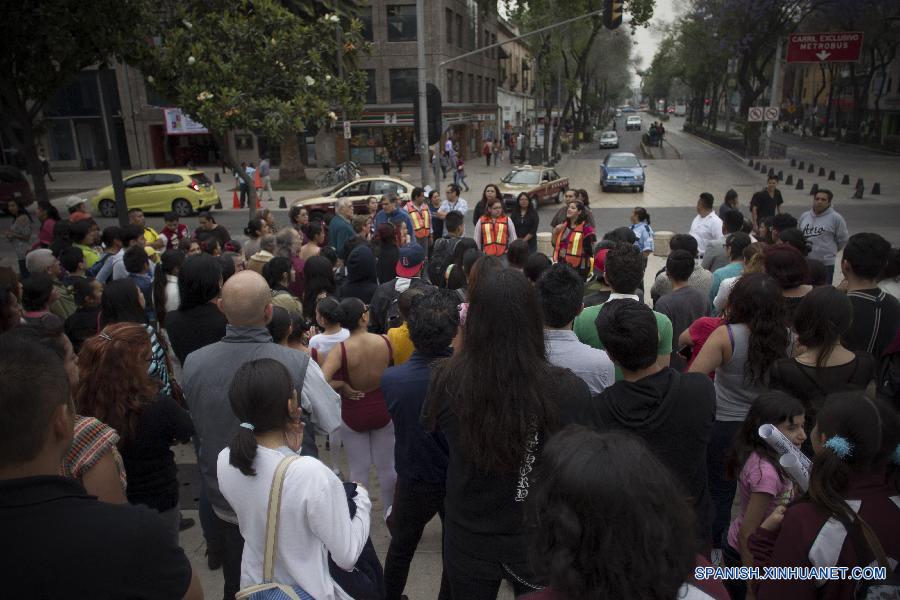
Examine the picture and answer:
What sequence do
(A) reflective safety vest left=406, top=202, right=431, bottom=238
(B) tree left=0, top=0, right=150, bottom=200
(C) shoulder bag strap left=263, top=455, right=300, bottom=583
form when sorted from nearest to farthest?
(C) shoulder bag strap left=263, top=455, right=300, bottom=583 < (B) tree left=0, top=0, right=150, bottom=200 < (A) reflective safety vest left=406, top=202, right=431, bottom=238

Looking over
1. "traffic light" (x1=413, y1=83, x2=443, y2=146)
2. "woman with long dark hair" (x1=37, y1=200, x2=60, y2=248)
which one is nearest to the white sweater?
"woman with long dark hair" (x1=37, y1=200, x2=60, y2=248)

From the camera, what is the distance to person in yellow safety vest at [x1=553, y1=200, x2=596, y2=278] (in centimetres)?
Answer: 748

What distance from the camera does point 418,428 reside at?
9.54 ft

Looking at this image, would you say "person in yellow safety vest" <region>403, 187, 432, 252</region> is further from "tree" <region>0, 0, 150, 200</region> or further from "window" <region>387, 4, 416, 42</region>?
"window" <region>387, 4, 416, 42</region>

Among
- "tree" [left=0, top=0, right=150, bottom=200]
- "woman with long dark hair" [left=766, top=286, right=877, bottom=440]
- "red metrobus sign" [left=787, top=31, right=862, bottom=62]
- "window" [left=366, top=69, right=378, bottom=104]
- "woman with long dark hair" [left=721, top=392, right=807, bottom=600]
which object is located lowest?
"woman with long dark hair" [left=721, top=392, right=807, bottom=600]

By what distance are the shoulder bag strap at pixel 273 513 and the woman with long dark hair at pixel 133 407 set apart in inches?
41.9

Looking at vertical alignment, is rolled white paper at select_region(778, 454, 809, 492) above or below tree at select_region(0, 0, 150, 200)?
below

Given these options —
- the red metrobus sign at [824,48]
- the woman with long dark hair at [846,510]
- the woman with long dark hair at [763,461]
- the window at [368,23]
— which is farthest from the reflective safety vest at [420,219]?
the window at [368,23]

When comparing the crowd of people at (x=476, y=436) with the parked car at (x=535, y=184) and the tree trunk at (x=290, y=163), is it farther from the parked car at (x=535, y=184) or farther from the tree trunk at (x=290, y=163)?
the tree trunk at (x=290, y=163)

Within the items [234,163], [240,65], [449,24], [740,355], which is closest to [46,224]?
[240,65]

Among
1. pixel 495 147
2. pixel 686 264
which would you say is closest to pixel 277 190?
pixel 495 147

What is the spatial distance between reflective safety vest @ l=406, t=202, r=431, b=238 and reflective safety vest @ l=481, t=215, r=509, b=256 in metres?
1.96

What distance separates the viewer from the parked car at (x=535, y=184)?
20.4 meters

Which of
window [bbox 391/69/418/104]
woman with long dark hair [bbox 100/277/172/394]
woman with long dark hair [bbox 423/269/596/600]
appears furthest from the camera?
window [bbox 391/69/418/104]
